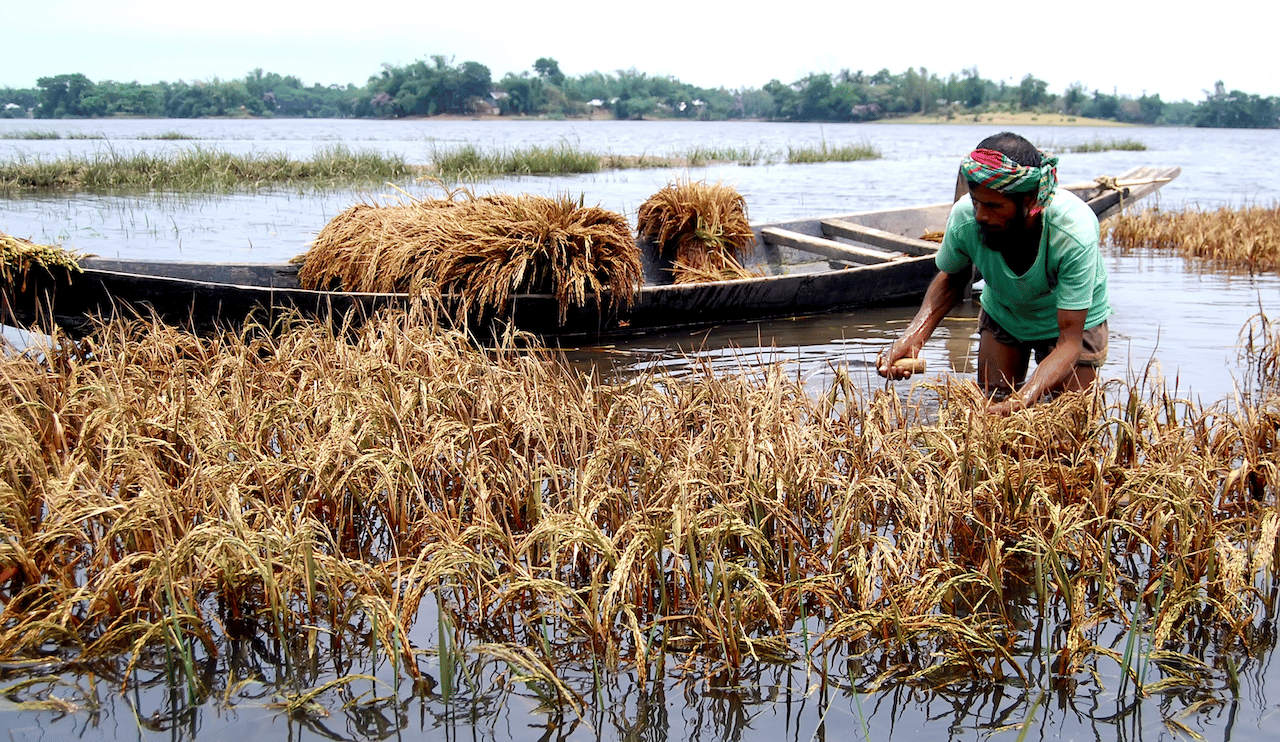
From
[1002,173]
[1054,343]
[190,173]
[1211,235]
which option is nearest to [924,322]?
[1054,343]

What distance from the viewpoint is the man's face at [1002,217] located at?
12.0 feet

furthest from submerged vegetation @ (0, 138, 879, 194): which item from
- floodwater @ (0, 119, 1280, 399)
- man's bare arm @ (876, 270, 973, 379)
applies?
man's bare arm @ (876, 270, 973, 379)

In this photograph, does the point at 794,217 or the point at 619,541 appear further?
the point at 794,217

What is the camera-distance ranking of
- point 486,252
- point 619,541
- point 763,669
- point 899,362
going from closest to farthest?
point 763,669 < point 619,541 < point 899,362 < point 486,252

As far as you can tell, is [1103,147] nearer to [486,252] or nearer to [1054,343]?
[486,252]

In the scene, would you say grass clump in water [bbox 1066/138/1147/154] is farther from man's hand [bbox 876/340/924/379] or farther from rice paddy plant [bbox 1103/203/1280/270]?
man's hand [bbox 876/340/924/379]

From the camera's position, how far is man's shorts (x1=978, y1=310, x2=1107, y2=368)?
4.14 meters

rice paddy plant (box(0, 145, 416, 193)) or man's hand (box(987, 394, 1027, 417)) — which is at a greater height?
rice paddy plant (box(0, 145, 416, 193))

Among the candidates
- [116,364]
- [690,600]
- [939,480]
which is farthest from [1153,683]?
[116,364]

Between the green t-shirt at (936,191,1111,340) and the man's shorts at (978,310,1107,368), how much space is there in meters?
0.05

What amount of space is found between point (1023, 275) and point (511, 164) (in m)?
17.6

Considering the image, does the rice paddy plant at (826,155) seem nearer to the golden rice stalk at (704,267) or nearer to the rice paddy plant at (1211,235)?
the rice paddy plant at (1211,235)

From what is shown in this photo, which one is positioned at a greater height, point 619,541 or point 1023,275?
point 1023,275

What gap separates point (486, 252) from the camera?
629 cm
